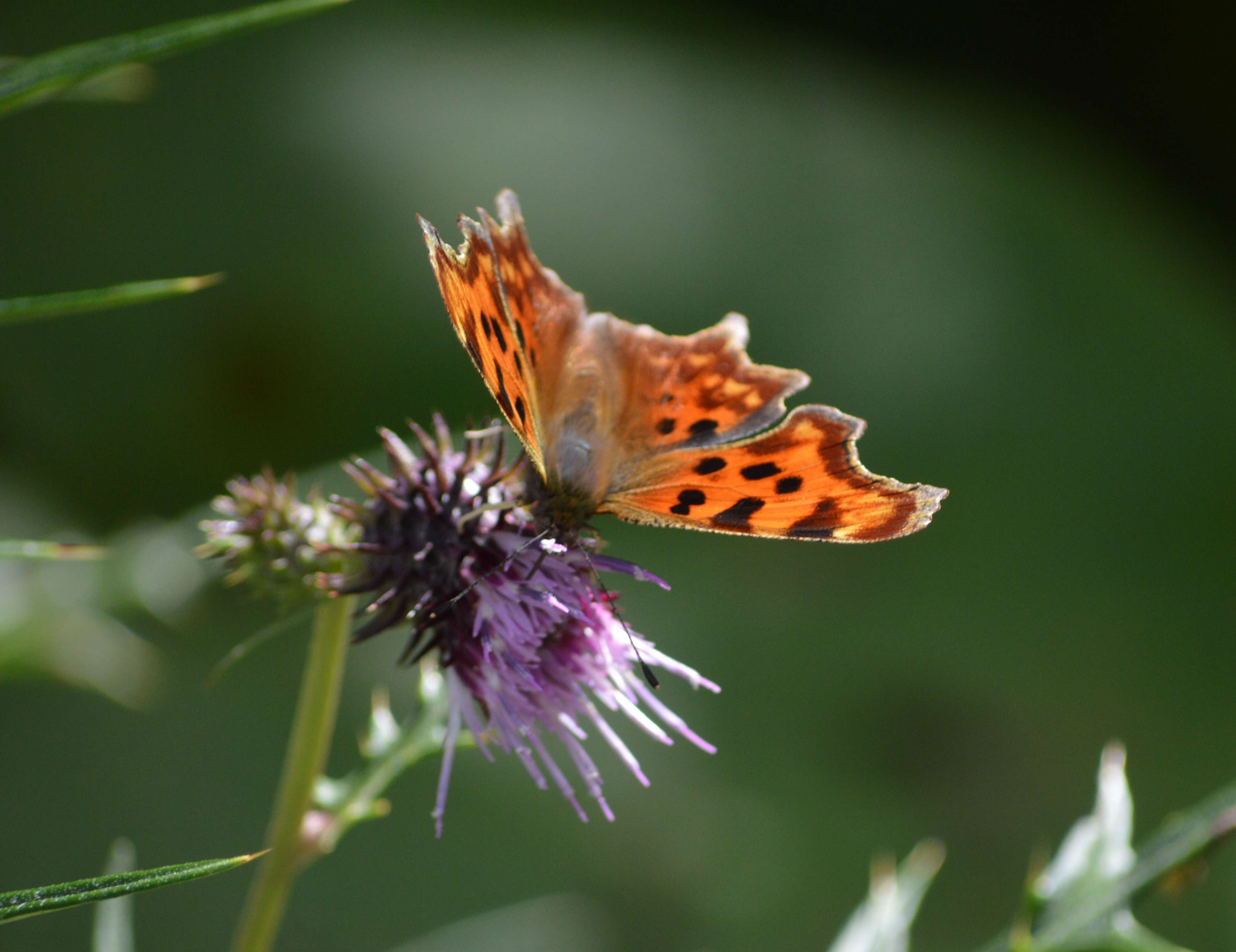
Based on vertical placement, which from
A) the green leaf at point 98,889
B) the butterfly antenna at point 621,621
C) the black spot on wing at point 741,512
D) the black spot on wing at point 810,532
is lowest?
the butterfly antenna at point 621,621

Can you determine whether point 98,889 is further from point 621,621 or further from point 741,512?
point 741,512

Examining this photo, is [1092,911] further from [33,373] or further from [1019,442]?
[33,373]

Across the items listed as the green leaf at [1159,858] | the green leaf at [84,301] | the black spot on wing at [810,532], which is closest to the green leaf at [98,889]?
the green leaf at [84,301]

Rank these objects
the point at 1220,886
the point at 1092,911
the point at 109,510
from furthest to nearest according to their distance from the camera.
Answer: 1. the point at 109,510
2. the point at 1220,886
3. the point at 1092,911

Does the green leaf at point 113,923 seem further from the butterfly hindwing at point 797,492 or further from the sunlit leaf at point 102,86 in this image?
the sunlit leaf at point 102,86

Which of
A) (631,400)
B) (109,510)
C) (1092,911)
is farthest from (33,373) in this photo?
(1092,911)

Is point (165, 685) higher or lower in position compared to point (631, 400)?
lower
